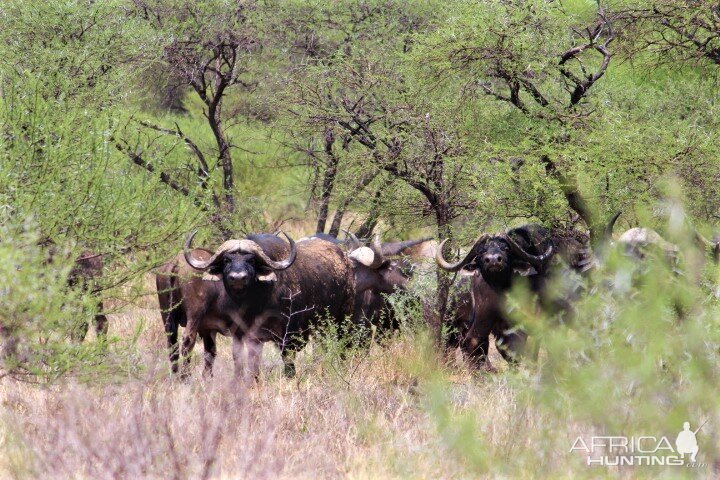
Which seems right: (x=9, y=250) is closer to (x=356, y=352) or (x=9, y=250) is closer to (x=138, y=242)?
(x=138, y=242)

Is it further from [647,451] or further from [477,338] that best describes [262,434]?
[477,338]

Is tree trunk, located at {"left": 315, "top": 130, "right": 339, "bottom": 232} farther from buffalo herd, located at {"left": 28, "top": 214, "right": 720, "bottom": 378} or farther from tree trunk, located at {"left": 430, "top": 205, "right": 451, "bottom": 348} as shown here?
tree trunk, located at {"left": 430, "top": 205, "right": 451, "bottom": 348}

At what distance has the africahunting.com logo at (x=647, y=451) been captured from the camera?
509 centimetres

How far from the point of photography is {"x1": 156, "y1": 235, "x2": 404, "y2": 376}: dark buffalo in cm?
1051

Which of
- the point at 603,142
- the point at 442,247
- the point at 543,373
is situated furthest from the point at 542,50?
the point at 543,373

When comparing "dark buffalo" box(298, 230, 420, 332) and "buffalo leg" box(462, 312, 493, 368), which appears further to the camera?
"dark buffalo" box(298, 230, 420, 332)

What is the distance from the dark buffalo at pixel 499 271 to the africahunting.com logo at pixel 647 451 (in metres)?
5.31

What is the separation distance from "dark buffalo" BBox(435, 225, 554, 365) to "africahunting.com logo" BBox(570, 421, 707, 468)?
17.4ft

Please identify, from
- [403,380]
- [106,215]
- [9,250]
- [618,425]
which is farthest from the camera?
[403,380]

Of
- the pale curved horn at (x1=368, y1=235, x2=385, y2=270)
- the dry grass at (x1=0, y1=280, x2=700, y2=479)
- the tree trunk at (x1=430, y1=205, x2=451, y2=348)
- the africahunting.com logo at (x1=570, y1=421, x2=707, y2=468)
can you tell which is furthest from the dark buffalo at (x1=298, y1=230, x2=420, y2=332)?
the africahunting.com logo at (x1=570, y1=421, x2=707, y2=468)

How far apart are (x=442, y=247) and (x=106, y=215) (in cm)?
429

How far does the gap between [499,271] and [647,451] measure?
18.8ft

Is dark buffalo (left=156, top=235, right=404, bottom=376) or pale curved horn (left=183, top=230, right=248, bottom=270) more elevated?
pale curved horn (left=183, top=230, right=248, bottom=270)

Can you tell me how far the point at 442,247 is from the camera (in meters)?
11.4
